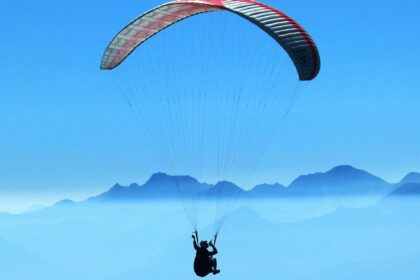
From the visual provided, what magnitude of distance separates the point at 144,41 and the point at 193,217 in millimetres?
6039

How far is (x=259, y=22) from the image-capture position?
74.5 ft

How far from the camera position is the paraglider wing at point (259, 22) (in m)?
22.9

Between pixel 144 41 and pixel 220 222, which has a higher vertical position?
pixel 144 41

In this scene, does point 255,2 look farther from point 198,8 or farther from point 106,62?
point 106,62

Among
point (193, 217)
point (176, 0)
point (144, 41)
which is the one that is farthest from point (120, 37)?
point (193, 217)

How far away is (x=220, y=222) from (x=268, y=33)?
18.6 feet

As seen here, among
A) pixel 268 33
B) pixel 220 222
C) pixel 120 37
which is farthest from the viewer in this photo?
pixel 120 37

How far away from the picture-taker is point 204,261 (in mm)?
24547

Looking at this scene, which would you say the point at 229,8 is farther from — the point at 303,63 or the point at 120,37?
the point at 120,37

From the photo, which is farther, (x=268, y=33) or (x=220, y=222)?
(x=220, y=222)

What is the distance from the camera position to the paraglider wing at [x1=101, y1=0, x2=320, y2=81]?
22906mm

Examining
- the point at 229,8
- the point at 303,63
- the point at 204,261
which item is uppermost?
the point at 229,8

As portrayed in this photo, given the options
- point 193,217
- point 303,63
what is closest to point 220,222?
point 193,217

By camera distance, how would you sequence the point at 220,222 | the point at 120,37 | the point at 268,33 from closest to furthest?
the point at 268,33 → the point at 220,222 → the point at 120,37
